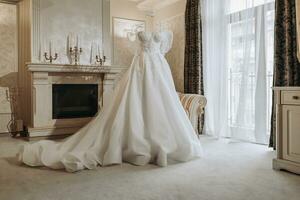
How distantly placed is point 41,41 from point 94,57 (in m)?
1.01

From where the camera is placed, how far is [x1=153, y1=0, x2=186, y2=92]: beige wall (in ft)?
19.0

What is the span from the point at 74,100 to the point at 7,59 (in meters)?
1.45

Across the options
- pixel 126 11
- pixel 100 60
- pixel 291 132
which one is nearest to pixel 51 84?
pixel 100 60

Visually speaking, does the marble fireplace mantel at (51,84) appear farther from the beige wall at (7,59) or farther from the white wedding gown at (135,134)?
the white wedding gown at (135,134)

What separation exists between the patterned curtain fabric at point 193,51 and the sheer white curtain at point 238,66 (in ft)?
0.36

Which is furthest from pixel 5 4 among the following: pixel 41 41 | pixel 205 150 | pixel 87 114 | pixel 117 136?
pixel 205 150

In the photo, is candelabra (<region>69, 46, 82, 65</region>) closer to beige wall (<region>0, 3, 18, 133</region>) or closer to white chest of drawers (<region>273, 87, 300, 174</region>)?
beige wall (<region>0, 3, 18, 133</region>)

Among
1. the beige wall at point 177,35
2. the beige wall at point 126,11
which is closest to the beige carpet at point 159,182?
the beige wall at point 177,35

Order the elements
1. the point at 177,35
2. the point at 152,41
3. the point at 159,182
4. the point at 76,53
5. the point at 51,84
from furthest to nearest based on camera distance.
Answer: the point at 177,35 → the point at 76,53 → the point at 51,84 → the point at 152,41 → the point at 159,182

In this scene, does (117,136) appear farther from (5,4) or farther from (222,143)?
(5,4)

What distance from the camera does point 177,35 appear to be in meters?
5.90

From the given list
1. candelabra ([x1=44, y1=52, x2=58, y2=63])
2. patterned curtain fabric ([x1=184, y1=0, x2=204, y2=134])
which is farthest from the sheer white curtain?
candelabra ([x1=44, y1=52, x2=58, y2=63])

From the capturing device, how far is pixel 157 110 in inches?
126

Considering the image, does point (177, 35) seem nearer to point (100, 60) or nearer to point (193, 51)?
point (193, 51)
